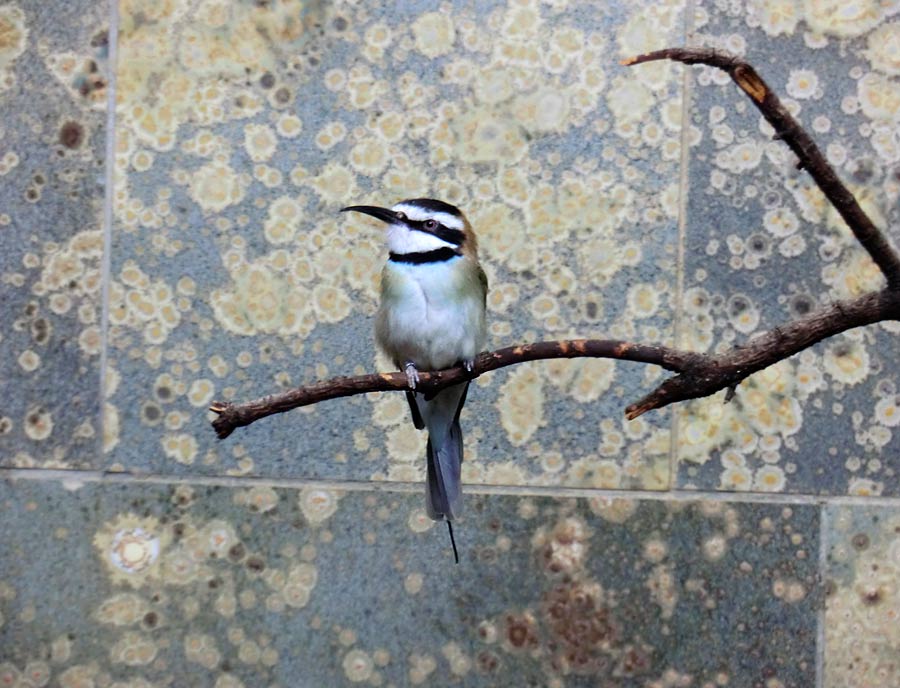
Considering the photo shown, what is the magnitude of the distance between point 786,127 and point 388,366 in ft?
5.92

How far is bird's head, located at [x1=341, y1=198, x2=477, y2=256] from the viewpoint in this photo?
2.31 metres

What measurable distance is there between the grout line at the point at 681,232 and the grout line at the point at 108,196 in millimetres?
1628

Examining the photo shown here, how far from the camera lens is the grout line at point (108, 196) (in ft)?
9.89

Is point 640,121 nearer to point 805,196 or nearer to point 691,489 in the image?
point 805,196

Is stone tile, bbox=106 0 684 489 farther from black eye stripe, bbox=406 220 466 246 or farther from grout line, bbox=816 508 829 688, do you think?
black eye stripe, bbox=406 220 466 246

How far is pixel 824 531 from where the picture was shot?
3.00 m

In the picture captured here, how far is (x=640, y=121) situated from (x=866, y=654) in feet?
5.45

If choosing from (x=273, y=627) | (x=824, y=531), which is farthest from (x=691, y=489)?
(x=273, y=627)

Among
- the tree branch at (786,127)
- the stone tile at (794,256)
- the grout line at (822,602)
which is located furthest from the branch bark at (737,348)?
the grout line at (822,602)

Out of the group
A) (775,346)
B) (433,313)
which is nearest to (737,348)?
(775,346)

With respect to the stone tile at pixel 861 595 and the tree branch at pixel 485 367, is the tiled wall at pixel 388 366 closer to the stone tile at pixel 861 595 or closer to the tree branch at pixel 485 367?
the stone tile at pixel 861 595

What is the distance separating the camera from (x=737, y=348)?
1.59 metres

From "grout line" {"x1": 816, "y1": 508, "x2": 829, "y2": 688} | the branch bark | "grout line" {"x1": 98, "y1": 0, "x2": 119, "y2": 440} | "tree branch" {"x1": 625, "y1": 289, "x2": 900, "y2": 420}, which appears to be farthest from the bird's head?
"grout line" {"x1": 816, "y1": 508, "x2": 829, "y2": 688}

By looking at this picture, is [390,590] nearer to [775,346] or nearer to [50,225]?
[50,225]
